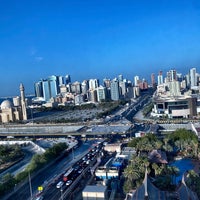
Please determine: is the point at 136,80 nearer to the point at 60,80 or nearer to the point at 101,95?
the point at 60,80

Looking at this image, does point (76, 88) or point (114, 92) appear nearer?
point (114, 92)

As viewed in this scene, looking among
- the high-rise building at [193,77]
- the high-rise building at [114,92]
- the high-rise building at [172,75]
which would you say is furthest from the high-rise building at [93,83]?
the high-rise building at [193,77]

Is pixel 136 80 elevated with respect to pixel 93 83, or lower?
elevated

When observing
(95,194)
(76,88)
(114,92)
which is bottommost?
(95,194)

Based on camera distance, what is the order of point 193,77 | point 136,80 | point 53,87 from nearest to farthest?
Answer: point 193,77 < point 53,87 < point 136,80

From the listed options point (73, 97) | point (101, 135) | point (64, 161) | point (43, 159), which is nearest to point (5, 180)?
point (43, 159)

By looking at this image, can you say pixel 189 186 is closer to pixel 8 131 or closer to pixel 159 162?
pixel 159 162

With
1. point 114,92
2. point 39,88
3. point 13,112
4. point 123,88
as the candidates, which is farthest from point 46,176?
point 39,88

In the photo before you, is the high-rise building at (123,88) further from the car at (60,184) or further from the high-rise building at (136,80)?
the car at (60,184)

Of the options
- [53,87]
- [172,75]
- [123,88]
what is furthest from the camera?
[53,87]
